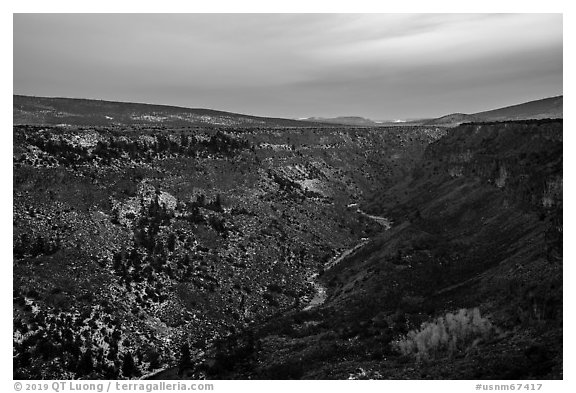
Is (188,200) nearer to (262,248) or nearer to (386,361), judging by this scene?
(262,248)

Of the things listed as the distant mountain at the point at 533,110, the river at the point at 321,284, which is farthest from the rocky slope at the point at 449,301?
the distant mountain at the point at 533,110

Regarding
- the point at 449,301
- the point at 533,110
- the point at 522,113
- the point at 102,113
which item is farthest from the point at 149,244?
the point at 533,110

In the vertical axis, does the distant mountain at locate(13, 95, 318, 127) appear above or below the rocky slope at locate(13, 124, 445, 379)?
above

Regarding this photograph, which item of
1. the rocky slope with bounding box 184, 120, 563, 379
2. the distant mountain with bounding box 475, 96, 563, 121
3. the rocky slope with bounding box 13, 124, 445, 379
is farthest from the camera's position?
the distant mountain with bounding box 475, 96, 563, 121

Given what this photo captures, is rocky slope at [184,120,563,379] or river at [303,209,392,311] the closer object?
rocky slope at [184,120,563,379]

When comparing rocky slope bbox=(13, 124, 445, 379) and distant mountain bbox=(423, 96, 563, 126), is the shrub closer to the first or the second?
rocky slope bbox=(13, 124, 445, 379)

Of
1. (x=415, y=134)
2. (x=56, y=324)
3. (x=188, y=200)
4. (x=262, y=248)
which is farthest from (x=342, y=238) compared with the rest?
(x=415, y=134)

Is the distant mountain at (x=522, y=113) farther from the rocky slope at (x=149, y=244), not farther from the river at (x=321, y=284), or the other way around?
the river at (x=321, y=284)

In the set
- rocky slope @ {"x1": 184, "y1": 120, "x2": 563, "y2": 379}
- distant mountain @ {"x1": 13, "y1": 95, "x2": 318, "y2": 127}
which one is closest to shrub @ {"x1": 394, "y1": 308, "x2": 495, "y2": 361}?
rocky slope @ {"x1": 184, "y1": 120, "x2": 563, "y2": 379}
